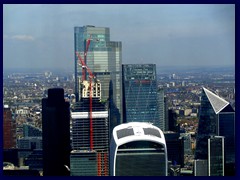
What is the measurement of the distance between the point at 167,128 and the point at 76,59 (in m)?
1.77

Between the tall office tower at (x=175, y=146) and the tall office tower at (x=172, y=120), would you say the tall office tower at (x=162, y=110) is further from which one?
the tall office tower at (x=175, y=146)

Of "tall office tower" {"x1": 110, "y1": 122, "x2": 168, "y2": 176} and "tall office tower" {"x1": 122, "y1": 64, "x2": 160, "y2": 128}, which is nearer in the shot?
"tall office tower" {"x1": 110, "y1": 122, "x2": 168, "y2": 176}

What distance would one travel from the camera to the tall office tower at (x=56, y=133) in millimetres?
6043

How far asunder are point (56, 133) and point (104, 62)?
1.71 metres

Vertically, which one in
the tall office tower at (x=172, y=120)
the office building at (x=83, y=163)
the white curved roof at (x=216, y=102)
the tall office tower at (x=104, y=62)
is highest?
the tall office tower at (x=104, y=62)

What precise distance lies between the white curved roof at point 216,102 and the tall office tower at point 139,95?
819 mm

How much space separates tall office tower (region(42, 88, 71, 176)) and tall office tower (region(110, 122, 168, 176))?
61.4 inches

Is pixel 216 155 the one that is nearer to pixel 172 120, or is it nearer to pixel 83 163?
pixel 172 120

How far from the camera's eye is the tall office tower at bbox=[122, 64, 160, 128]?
655cm

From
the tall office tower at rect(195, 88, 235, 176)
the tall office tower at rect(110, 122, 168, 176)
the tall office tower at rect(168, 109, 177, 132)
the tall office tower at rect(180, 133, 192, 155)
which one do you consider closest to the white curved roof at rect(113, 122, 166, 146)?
the tall office tower at rect(110, 122, 168, 176)

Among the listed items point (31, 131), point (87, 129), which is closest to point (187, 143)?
point (87, 129)

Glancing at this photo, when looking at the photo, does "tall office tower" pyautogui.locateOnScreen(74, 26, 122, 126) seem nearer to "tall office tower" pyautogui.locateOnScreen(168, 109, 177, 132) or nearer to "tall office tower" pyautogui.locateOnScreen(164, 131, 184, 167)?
"tall office tower" pyautogui.locateOnScreen(168, 109, 177, 132)

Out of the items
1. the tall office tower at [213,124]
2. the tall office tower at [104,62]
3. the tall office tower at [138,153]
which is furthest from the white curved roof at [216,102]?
the tall office tower at [138,153]
